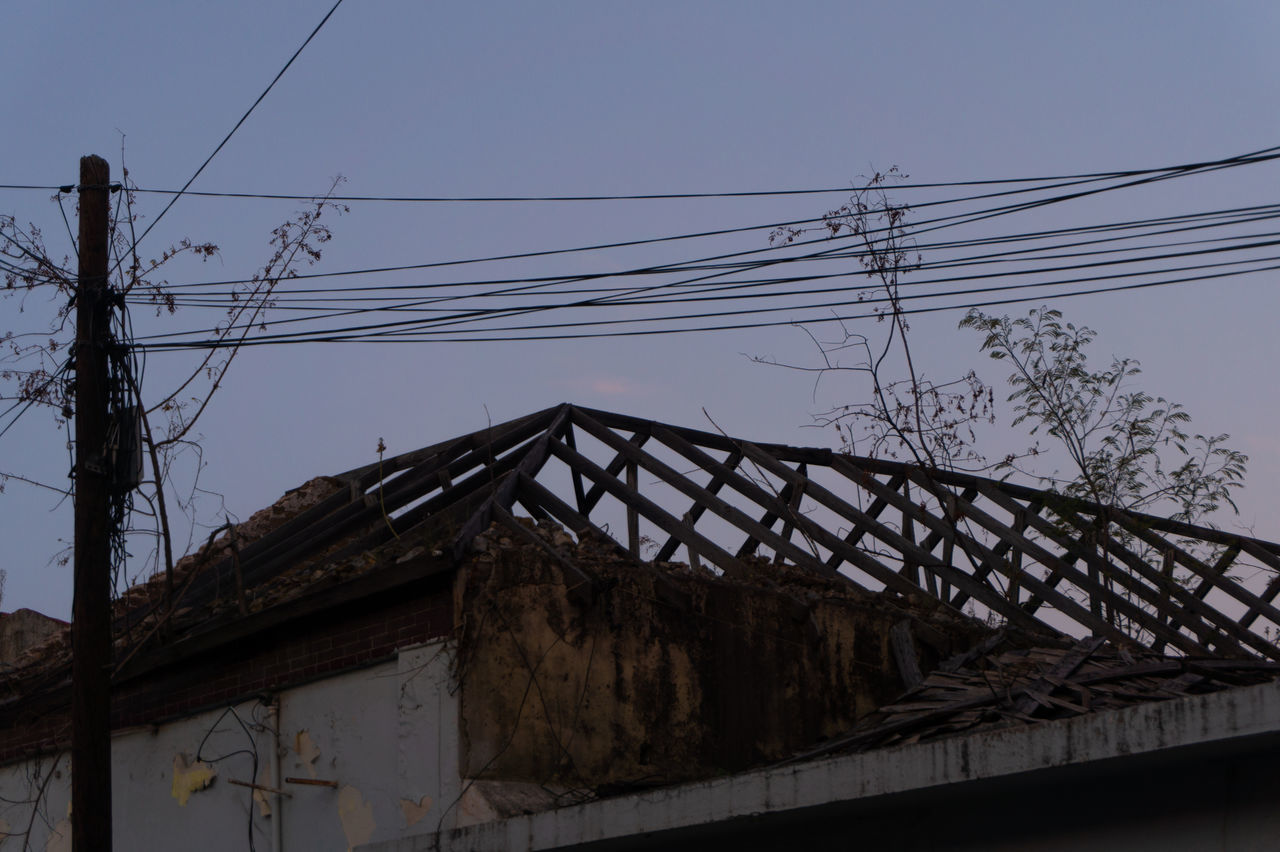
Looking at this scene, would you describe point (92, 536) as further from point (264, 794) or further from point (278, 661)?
point (264, 794)

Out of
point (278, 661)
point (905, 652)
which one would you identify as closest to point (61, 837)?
point (278, 661)

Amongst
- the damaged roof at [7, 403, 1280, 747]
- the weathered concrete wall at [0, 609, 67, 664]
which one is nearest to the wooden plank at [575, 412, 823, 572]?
the damaged roof at [7, 403, 1280, 747]

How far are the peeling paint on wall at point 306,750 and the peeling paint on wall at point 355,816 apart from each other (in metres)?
0.43

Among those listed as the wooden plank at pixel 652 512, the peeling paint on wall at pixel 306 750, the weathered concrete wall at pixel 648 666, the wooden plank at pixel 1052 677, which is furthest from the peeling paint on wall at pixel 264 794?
the wooden plank at pixel 1052 677

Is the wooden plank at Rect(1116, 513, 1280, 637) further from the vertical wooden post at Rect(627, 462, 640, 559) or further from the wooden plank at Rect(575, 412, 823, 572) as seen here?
the vertical wooden post at Rect(627, 462, 640, 559)

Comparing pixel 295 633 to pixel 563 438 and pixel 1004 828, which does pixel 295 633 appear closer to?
pixel 563 438

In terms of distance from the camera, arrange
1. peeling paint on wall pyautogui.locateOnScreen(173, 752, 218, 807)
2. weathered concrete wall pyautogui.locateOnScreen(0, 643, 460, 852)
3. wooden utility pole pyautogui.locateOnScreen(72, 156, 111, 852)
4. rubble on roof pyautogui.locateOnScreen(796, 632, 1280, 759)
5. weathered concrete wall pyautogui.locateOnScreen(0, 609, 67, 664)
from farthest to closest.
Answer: weathered concrete wall pyautogui.locateOnScreen(0, 609, 67, 664), peeling paint on wall pyautogui.locateOnScreen(173, 752, 218, 807), weathered concrete wall pyautogui.locateOnScreen(0, 643, 460, 852), wooden utility pole pyautogui.locateOnScreen(72, 156, 111, 852), rubble on roof pyautogui.locateOnScreen(796, 632, 1280, 759)

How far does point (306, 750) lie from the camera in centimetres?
1116

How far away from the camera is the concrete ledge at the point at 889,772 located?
221 inches

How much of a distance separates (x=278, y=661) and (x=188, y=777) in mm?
1499

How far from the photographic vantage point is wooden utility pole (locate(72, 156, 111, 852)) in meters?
9.00

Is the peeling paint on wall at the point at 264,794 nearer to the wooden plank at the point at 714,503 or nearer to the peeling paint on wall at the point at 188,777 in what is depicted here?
the peeling paint on wall at the point at 188,777

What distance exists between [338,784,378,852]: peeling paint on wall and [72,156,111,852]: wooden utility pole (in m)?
2.08

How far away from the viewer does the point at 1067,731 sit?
19.7 feet
